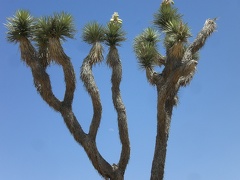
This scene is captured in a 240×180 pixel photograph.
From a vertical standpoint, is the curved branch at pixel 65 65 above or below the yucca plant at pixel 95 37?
below

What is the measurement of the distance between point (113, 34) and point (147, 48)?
114 centimetres

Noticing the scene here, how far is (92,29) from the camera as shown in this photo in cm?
1463

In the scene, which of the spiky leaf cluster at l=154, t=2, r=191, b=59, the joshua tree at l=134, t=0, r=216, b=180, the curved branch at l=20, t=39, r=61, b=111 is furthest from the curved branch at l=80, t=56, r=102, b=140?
the spiky leaf cluster at l=154, t=2, r=191, b=59

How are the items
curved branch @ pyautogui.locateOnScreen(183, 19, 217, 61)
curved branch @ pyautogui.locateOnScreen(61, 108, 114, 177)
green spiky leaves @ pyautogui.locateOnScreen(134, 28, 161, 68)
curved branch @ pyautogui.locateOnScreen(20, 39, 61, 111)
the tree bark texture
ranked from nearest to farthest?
curved branch @ pyautogui.locateOnScreen(61, 108, 114, 177) < the tree bark texture < curved branch @ pyautogui.locateOnScreen(20, 39, 61, 111) < curved branch @ pyautogui.locateOnScreen(183, 19, 217, 61) < green spiky leaves @ pyautogui.locateOnScreen(134, 28, 161, 68)

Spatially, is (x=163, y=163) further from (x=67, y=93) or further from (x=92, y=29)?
(x=92, y=29)

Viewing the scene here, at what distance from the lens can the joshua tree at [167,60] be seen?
45.8ft

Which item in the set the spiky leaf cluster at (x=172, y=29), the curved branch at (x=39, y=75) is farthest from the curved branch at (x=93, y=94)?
the spiky leaf cluster at (x=172, y=29)

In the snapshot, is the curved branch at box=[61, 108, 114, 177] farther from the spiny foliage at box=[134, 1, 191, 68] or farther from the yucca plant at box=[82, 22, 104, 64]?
the spiny foliage at box=[134, 1, 191, 68]

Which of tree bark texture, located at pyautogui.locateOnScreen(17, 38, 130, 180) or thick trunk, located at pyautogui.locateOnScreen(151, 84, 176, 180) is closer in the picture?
tree bark texture, located at pyautogui.locateOnScreen(17, 38, 130, 180)

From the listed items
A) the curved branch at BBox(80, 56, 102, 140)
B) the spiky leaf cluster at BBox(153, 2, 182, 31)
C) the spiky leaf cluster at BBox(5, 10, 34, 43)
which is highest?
the spiky leaf cluster at BBox(153, 2, 182, 31)

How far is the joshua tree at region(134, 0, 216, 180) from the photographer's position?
45.8ft

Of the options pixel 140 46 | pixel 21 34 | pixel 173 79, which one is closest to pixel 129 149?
pixel 173 79

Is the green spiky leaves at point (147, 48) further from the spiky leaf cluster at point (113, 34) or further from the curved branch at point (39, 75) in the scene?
the curved branch at point (39, 75)

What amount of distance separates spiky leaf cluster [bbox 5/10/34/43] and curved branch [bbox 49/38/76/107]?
2.59ft
